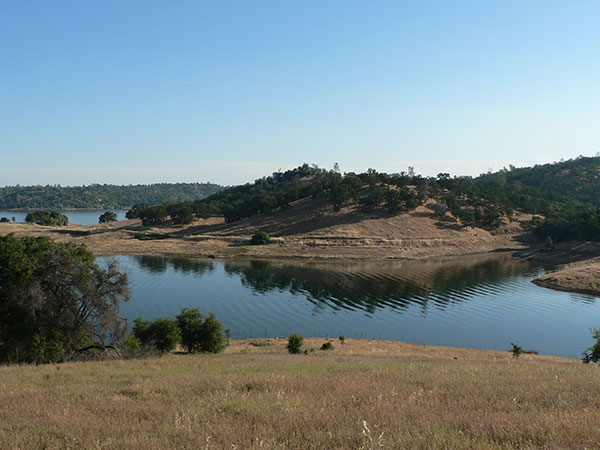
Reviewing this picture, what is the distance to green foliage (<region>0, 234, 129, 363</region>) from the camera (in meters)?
24.9

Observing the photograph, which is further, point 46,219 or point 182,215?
point 46,219

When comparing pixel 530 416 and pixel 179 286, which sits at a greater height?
pixel 530 416

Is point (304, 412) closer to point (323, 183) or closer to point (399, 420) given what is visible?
point (399, 420)

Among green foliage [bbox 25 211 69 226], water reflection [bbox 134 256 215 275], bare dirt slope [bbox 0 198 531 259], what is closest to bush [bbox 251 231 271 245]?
bare dirt slope [bbox 0 198 531 259]

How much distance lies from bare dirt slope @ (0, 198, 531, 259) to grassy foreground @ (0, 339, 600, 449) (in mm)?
92289

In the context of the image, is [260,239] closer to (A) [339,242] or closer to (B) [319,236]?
(B) [319,236]

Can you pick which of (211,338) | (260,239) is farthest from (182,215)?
(211,338)

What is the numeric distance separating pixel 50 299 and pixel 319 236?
96096 mm

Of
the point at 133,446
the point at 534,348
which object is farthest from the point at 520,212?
the point at 133,446

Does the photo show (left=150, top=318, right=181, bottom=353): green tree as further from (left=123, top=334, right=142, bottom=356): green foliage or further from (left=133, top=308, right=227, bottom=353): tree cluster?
(left=123, top=334, right=142, bottom=356): green foliage

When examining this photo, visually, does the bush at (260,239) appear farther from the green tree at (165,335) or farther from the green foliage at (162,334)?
the green tree at (165,335)

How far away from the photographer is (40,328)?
85.5ft

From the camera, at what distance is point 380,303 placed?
63.5 meters

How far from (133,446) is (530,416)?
7473mm
